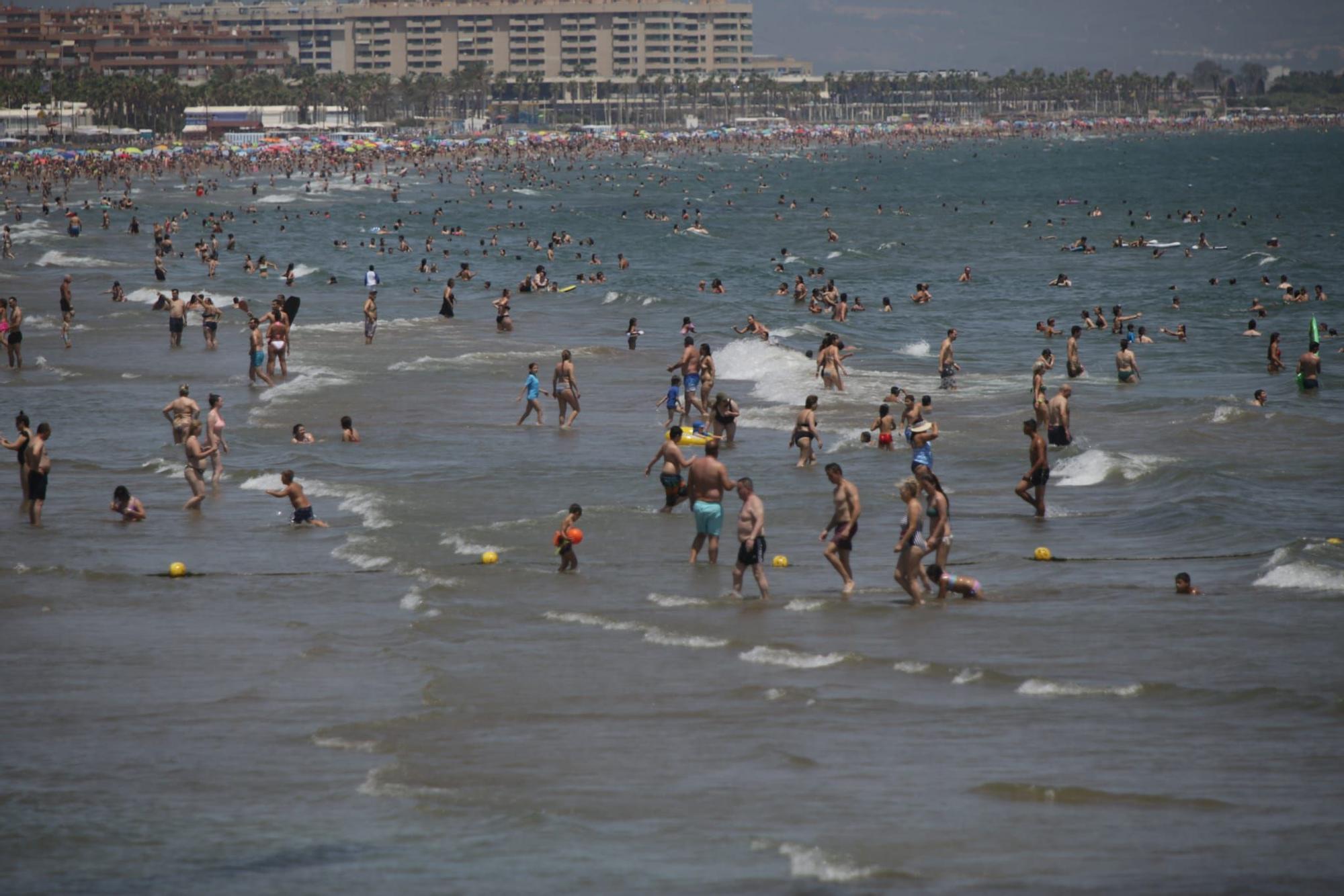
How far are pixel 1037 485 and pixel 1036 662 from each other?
656cm

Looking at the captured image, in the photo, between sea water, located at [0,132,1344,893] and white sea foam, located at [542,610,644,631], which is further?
white sea foam, located at [542,610,644,631]

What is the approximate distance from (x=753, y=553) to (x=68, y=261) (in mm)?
52400

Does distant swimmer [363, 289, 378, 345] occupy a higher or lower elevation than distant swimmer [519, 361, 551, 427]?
higher

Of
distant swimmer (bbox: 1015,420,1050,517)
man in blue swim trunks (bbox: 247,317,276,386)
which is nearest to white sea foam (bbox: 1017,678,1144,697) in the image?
distant swimmer (bbox: 1015,420,1050,517)

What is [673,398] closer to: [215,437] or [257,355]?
[215,437]

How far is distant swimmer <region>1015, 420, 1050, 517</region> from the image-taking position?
19766 millimetres

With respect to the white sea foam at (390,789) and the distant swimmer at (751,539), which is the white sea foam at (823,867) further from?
the distant swimmer at (751,539)

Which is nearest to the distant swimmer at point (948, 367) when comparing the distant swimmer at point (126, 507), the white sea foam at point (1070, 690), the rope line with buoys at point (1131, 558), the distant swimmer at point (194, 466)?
the rope line with buoys at point (1131, 558)

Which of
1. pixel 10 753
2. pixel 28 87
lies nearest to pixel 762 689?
pixel 10 753

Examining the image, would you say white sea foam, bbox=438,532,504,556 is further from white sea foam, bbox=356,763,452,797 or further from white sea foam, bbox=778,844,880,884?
white sea foam, bbox=778,844,880,884

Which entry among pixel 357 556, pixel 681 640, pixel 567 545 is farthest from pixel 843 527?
pixel 357 556

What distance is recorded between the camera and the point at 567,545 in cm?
1761

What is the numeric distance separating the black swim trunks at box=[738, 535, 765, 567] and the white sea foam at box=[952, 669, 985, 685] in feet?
9.86

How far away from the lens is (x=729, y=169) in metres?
157
